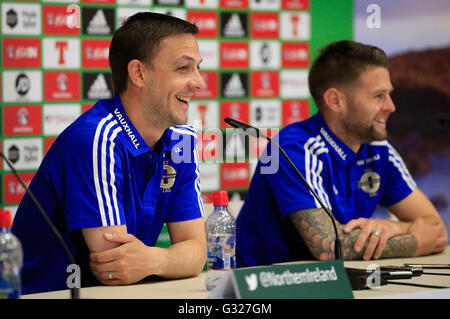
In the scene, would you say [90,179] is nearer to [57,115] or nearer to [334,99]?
[334,99]

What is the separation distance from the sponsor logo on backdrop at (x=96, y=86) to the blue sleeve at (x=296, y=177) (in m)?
1.41

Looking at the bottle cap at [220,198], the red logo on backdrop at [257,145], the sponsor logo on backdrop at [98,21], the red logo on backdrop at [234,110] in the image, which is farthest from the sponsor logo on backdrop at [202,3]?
the bottle cap at [220,198]

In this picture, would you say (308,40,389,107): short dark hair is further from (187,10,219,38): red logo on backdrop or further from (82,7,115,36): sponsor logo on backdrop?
(82,7,115,36): sponsor logo on backdrop

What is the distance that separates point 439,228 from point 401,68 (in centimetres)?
232

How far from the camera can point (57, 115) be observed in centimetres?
342

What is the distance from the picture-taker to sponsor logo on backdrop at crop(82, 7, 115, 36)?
3.46 metres

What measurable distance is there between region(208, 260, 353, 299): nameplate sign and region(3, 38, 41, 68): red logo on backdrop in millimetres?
2395

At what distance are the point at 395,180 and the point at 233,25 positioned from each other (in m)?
1.73

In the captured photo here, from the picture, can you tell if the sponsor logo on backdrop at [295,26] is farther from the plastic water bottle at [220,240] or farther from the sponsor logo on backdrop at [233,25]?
the plastic water bottle at [220,240]

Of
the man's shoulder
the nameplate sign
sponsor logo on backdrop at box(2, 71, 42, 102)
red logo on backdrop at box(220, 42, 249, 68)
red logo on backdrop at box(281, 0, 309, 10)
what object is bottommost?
the nameplate sign

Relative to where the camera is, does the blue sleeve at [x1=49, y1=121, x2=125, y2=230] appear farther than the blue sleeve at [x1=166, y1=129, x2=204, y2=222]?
No

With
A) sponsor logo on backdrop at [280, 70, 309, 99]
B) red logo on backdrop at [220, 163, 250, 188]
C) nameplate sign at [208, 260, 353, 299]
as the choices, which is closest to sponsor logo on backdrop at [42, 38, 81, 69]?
red logo on backdrop at [220, 163, 250, 188]

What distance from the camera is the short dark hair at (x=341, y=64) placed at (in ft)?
8.44
